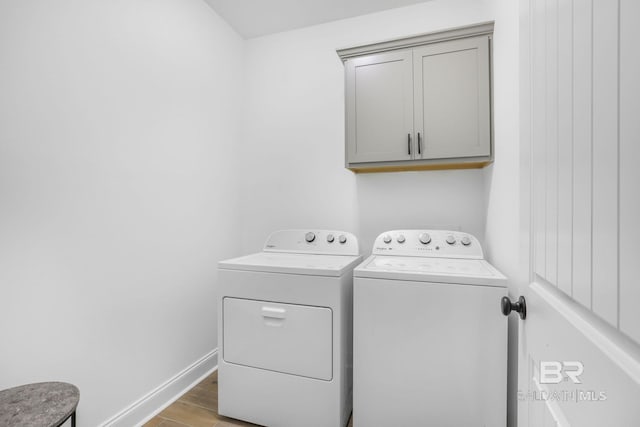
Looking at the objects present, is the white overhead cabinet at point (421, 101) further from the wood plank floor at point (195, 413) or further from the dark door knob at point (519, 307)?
the wood plank floor at point (195, 413)

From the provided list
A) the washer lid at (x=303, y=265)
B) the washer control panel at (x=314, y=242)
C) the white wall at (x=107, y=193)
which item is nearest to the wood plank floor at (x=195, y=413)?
the white wall at (x=107, y=193)

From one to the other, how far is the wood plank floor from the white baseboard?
0.03m

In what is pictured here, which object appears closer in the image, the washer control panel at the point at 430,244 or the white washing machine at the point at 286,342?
the white washing machine at the point at 286,342

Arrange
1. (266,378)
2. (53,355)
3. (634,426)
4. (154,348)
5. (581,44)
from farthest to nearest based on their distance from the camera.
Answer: (154,348)
(266,378)
(53,355)
(581,44)
(634,426)

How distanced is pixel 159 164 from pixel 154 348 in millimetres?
1090

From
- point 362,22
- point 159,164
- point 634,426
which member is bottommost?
point 634,426

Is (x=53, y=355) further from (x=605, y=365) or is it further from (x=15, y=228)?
(x=605, y=365)

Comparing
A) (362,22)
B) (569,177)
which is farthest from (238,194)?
(569,177)

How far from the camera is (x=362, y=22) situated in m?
2.27

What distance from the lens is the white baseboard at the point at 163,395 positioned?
156 cm

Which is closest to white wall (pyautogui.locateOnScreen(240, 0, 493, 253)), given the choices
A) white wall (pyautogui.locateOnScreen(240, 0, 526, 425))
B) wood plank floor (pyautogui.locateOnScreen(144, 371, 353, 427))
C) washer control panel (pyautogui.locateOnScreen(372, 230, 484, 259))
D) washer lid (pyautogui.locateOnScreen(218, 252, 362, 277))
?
white wall (pyautogui.locateOnScreen(240, 0, 526, 425))

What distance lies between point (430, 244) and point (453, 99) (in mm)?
874

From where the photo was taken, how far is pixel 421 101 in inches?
70.6

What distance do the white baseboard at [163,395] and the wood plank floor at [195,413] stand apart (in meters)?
0.03
